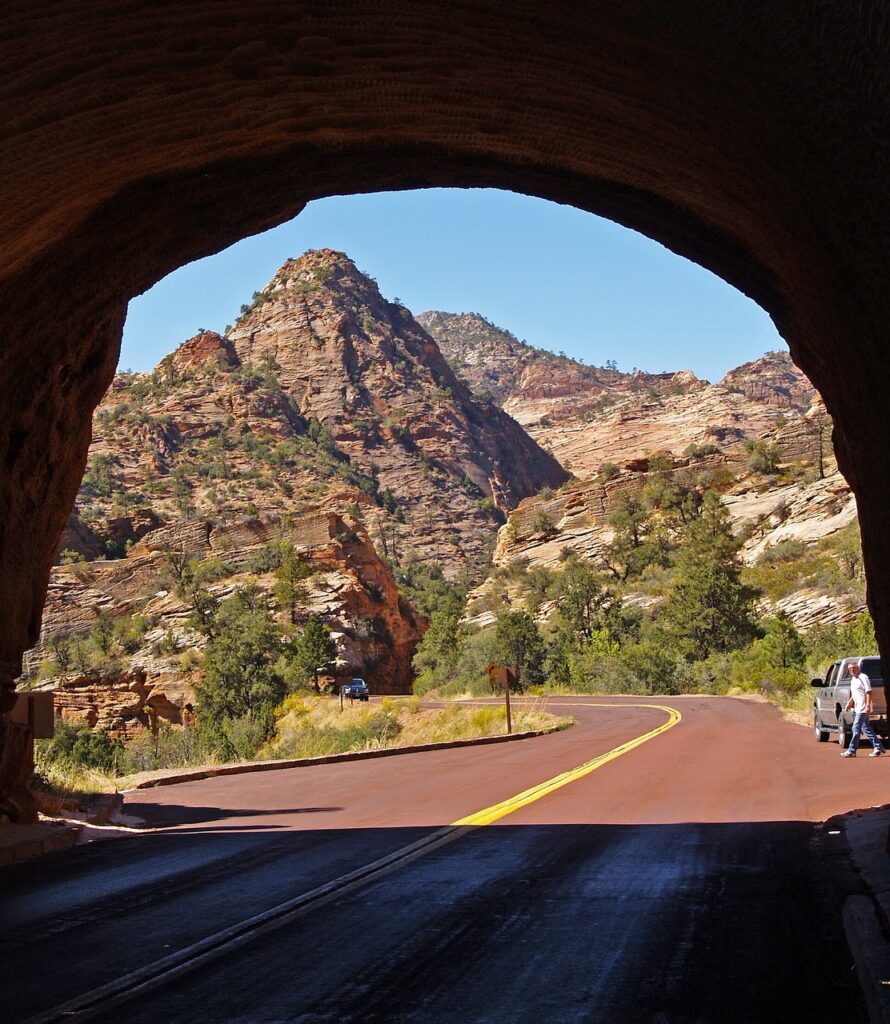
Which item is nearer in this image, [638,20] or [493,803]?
[638,20]

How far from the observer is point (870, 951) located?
6.07 metres

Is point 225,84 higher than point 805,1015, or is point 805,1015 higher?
point 225,84

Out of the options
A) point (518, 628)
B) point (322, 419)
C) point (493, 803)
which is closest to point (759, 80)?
point (493, 803)

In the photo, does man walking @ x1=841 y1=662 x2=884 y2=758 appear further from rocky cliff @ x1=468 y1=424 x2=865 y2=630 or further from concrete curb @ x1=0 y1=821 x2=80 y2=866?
rocky cliff @ x1=468 y1=424 x2=865 y2=630

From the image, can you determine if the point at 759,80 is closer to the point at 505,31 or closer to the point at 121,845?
the point at 505,31

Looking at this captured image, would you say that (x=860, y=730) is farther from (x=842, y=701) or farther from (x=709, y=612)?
(x=709, y=612)

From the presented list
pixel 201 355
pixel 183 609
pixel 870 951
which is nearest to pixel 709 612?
pixel 183 609

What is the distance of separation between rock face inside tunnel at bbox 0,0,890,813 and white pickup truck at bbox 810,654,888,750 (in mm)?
13020

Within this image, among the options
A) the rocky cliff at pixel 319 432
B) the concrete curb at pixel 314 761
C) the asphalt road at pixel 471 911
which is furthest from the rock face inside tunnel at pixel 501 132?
the rocky cliff at pixel 319 432

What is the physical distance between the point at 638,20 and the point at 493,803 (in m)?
10.5

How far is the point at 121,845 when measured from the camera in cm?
1178

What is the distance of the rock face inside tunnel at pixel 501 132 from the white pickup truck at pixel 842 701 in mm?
13020

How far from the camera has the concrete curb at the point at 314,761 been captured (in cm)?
1984

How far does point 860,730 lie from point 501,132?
14.1 metres
